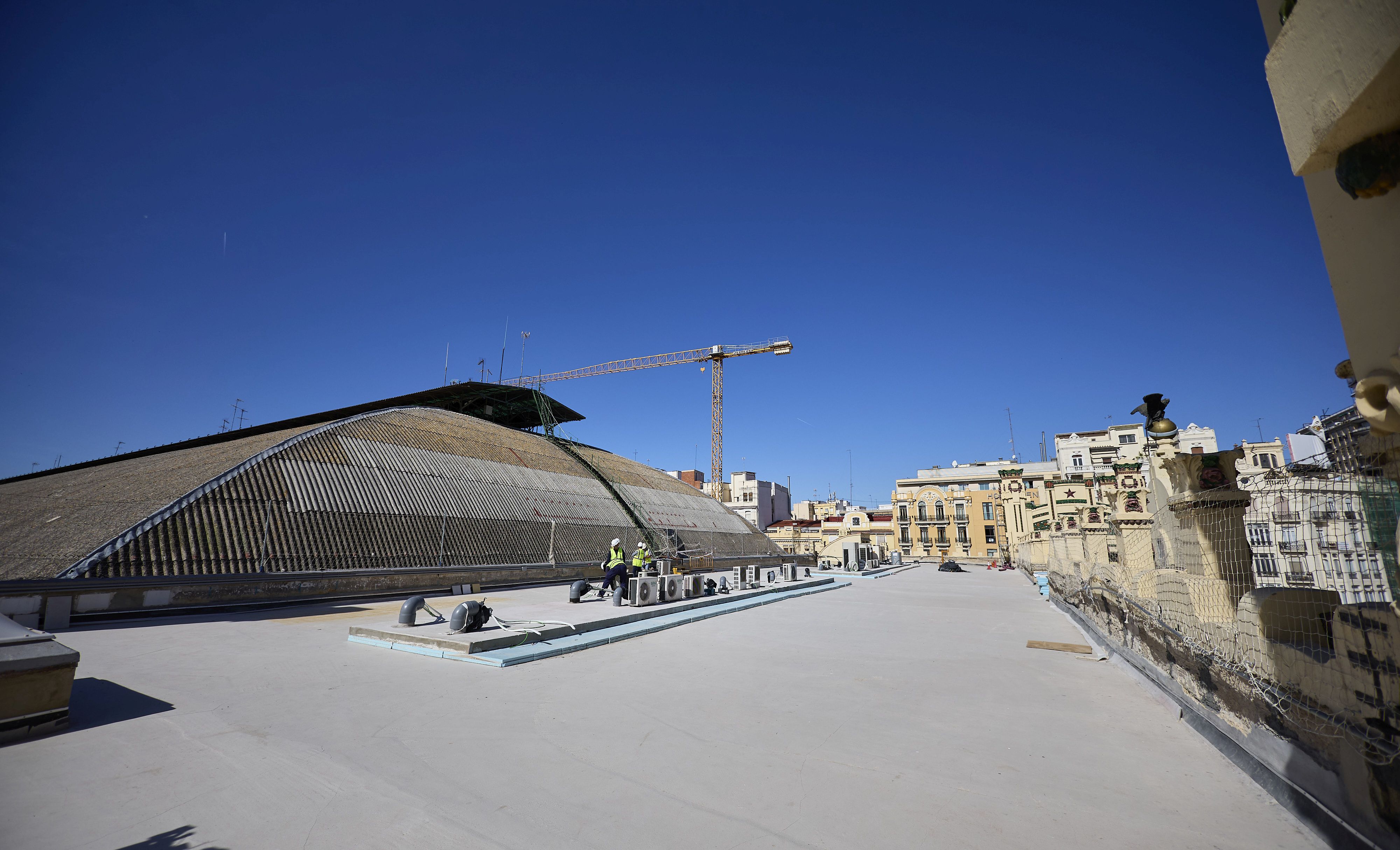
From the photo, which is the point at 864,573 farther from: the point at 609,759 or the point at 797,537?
the point at 609,759

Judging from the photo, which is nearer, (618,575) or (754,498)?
(618,575)

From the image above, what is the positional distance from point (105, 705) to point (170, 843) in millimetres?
3807

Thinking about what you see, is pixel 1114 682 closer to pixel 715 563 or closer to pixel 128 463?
pixel 715 563

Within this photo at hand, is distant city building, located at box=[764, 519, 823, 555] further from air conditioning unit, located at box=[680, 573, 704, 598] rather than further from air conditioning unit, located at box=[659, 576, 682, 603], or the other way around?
air conditioning unit, located at box=[659, 576, 682, 603]

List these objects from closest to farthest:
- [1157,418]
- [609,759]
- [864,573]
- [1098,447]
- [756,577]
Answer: [609,759] < [1157,418] < [756,577] < [864,573] < [1098,447]

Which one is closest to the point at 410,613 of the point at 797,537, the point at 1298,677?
the point at 1298,677

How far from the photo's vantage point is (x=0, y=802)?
12.1 feet

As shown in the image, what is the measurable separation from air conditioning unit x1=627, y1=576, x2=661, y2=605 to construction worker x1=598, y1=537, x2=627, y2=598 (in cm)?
34

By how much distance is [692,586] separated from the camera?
1700 cm

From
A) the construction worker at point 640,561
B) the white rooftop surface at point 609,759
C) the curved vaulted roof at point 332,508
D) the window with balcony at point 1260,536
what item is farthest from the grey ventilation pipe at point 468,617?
the window with balcony at point 1260,536

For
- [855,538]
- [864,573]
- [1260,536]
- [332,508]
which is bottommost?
[864,573]

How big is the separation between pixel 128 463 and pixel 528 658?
3376 centimetres

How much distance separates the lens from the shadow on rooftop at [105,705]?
5.27 metres

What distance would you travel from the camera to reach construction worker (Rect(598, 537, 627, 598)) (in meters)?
15.0
